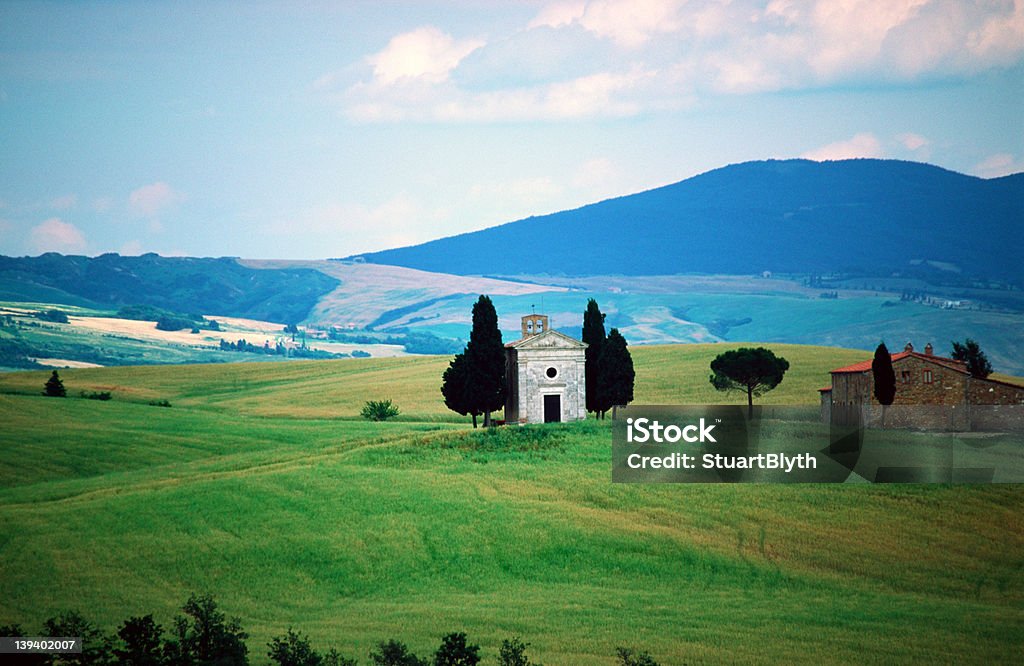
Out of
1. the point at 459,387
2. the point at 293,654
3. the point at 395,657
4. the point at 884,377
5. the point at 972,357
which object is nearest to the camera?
the point at 395,657

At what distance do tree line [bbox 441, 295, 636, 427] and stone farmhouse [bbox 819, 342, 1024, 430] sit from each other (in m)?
13.5

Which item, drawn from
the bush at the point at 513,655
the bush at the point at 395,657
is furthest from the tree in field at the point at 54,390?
the bush at the point at 395,657

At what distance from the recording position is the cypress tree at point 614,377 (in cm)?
7612

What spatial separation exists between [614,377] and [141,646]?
4264 centimetres

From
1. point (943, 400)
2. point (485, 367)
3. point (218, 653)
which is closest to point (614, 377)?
point (485, 367)

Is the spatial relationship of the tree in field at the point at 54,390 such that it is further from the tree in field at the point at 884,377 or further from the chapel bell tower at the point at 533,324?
the tree in field at the point at 884,377

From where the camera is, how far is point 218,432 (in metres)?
85.8

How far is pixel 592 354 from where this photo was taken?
78.1 metres

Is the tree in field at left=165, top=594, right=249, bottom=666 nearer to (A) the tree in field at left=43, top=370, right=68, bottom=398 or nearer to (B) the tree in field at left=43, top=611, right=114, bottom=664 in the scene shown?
(B) the tree in field at left=43, top=611, right=114, bottom=664

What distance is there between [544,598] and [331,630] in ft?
27.3

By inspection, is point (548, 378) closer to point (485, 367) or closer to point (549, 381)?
point (549, 381)

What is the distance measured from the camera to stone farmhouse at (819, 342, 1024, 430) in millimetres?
72250

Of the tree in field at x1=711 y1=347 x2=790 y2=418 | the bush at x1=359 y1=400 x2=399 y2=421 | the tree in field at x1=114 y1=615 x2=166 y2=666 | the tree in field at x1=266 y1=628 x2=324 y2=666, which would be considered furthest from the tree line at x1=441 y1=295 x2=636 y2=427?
the tree in field at x1=114 y1=615 x2=166 y2=666

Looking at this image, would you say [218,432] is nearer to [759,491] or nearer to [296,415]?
[296,415]
